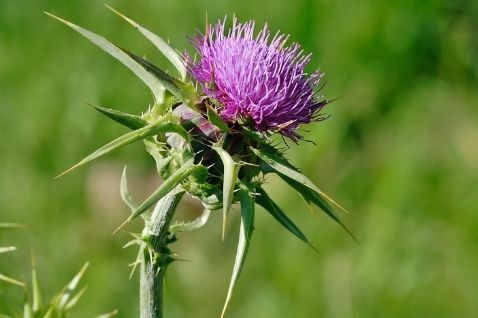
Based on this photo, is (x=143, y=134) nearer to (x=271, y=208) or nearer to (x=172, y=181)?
(x=172, y=181)

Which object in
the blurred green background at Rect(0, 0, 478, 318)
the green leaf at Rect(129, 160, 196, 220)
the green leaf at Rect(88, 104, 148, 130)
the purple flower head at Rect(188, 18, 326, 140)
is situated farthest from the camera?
the blurred green background at Rect(0, 0, 478, 318)

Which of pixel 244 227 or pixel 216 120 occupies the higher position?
pixel 216 120

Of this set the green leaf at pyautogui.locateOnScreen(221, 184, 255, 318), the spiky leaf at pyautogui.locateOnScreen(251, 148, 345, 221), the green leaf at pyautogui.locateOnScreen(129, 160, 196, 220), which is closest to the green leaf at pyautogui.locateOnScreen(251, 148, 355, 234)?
the spiky leaf at pyautogui.locateOnScreen(251, 148, 345, 221)

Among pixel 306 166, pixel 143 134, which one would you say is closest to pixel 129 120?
pixel 143 134

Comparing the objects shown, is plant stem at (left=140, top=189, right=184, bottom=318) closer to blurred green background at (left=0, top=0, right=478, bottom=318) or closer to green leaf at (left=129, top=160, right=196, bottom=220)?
green leaf at (left=129, top=160, right=196, bottom=220)

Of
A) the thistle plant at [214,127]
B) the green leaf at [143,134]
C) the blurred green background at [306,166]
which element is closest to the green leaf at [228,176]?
the thistle plant at [214,127]

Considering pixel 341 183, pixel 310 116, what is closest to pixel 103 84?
pixel 341 183

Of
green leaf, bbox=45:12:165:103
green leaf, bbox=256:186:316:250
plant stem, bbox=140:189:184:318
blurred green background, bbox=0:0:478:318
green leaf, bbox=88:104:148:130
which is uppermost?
blurred green background, bbox=0:0:478:318
